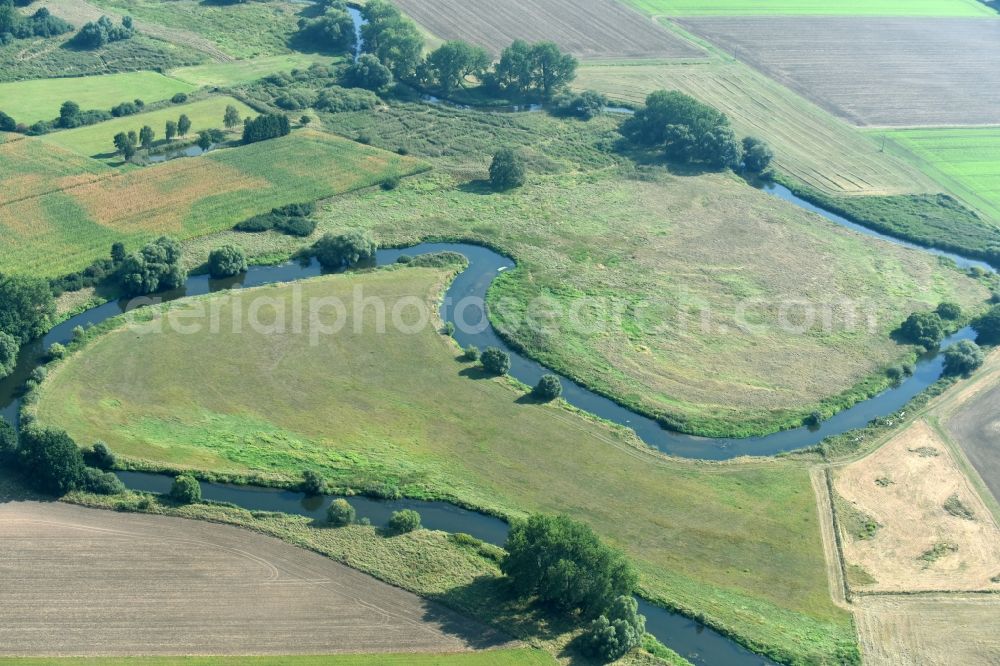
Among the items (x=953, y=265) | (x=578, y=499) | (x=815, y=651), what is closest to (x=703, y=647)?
(x=815, y=651)

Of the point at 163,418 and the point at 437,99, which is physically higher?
the point at 437,99

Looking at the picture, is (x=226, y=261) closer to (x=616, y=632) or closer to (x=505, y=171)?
(x=505, y=171)

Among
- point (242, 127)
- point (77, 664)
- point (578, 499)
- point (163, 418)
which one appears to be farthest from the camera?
point (242, 127)

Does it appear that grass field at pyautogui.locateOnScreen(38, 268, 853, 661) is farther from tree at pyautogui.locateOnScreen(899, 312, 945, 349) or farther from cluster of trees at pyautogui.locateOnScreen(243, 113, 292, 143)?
cluster of trees at pyautogui.locateOnScreen(243, 113, 292, 143)

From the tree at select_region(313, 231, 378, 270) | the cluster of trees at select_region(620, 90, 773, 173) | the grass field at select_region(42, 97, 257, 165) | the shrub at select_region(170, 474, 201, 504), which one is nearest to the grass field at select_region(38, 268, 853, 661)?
the shrub at select_region(170, 474, 201, 504)

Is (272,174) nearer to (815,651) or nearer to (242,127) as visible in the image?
(242,127)

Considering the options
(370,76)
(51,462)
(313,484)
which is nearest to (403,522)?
(313,484)
